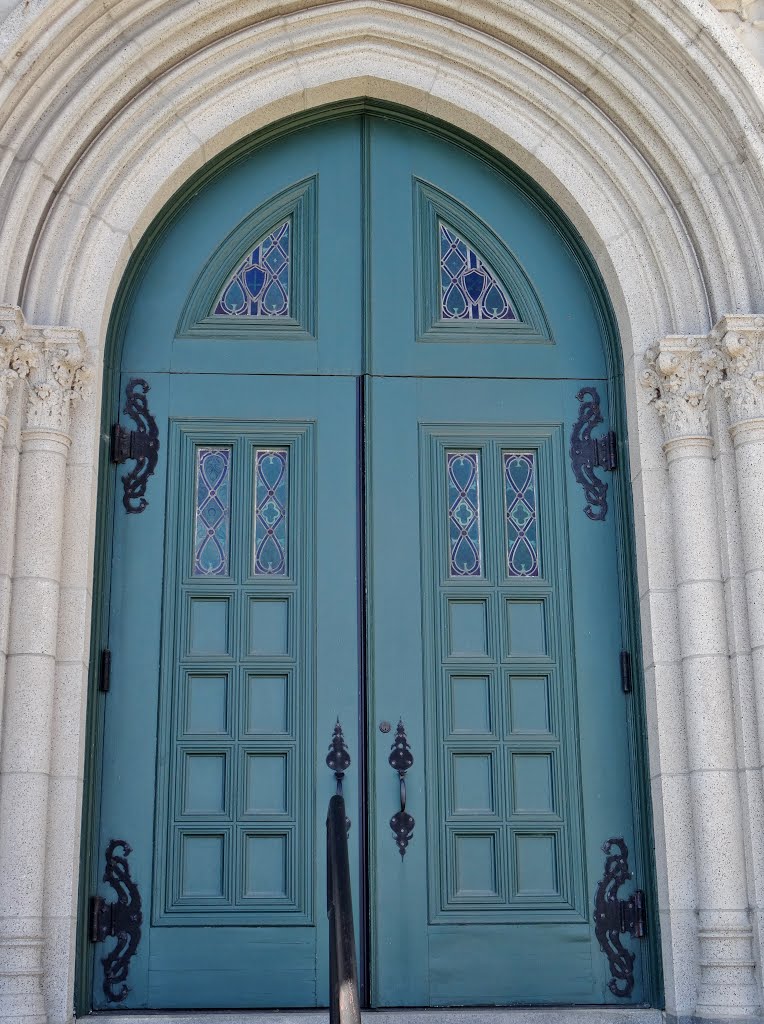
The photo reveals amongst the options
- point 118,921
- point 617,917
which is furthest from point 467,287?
point 118,921

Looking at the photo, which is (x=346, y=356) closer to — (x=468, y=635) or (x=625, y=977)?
(x=468, y=635)

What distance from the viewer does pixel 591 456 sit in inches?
237

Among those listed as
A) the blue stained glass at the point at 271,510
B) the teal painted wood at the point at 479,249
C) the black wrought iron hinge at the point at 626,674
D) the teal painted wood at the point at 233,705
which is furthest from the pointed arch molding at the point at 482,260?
the black wrought iron hinge at the point at 626,674

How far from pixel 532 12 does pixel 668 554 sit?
2564 mm

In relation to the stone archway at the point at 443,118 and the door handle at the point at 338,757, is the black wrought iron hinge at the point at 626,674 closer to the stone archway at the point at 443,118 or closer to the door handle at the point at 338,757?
the stone archway at the point at 443,118

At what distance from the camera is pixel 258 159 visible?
6.36 metres

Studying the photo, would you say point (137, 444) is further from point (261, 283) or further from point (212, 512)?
point (261, 283)

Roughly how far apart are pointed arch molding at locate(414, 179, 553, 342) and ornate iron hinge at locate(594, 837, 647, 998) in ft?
7.69

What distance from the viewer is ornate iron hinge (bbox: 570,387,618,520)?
595 cm

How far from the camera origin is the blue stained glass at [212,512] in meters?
5.75

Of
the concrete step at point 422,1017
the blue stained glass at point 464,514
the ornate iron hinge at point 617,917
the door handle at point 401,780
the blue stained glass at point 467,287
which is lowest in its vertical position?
the concrete step at point 422,1017

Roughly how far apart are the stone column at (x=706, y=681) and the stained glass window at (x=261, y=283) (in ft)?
5.64

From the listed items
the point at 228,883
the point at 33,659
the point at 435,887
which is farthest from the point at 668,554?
the point at 33,659

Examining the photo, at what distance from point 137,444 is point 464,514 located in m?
1.48
